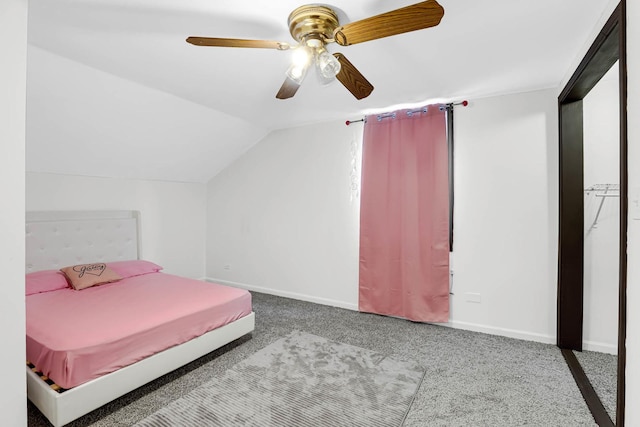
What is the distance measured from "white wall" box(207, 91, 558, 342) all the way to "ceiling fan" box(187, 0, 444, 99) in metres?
1.82

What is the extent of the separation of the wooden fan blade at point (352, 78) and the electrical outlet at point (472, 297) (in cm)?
220

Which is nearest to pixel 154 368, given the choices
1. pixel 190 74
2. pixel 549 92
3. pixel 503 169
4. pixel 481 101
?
pixel 190 74

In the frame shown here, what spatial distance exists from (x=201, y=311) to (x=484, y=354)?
2300 mm

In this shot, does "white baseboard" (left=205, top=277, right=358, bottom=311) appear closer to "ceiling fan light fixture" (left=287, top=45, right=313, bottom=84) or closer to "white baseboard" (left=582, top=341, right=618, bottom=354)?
"white baseboard" (left=582, top=341, right=618, bottom=354)

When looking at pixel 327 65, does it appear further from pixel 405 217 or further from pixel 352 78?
pixel 405 217

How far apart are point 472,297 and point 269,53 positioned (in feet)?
9.30

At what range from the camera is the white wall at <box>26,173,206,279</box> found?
10.8 feet

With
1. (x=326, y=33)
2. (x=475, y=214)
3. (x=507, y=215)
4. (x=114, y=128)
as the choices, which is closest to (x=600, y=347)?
(x=507, y=215)

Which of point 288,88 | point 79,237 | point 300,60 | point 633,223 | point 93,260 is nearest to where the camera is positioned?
point 633,223

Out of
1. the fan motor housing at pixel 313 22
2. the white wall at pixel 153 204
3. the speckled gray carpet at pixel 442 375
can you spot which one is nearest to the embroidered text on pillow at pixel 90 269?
the white wall at pixel 153 204

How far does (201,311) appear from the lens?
7.77 feet

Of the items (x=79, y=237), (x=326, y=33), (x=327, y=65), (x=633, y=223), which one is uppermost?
(x=326, y=33)

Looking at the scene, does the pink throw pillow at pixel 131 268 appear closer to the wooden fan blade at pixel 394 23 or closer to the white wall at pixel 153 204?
the white wall at pixel 153 204

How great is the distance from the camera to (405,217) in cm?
331
